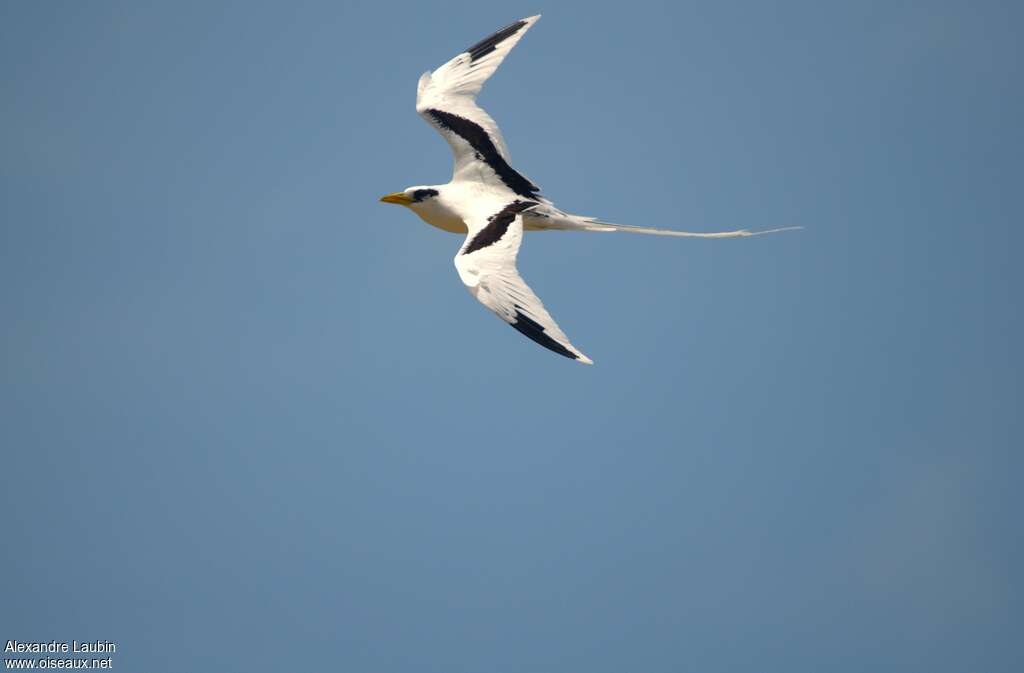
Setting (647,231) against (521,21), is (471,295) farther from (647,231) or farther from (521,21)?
(521,21)

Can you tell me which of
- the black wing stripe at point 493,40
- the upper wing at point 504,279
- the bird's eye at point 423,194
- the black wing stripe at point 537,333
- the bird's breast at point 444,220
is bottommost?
the black wing stripe at point 537,333

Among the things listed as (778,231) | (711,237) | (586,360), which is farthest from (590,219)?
(586,360)

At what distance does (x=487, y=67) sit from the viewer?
67.1 feet

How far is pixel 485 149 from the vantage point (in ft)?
63.2

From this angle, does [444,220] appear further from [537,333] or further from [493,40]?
[537,333]

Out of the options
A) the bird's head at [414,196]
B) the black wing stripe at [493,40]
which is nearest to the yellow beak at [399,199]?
the bird's head at [414,196]

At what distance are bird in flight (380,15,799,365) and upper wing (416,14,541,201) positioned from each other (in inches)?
0.7

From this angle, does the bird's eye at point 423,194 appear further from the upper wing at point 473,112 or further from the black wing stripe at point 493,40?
the black wing stripe at point 493,40

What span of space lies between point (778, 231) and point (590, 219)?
3447 millimetres

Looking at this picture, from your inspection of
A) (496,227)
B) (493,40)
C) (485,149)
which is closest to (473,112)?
(485,149)

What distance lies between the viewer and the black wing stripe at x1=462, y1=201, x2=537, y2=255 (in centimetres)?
1641

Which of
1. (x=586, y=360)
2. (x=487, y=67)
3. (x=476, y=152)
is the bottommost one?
(x=586, y=360)

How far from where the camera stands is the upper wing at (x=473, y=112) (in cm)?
1914

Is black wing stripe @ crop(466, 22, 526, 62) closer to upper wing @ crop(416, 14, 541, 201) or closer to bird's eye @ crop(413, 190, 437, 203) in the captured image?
upper wing @ crop(416, 14, 541, 201)
